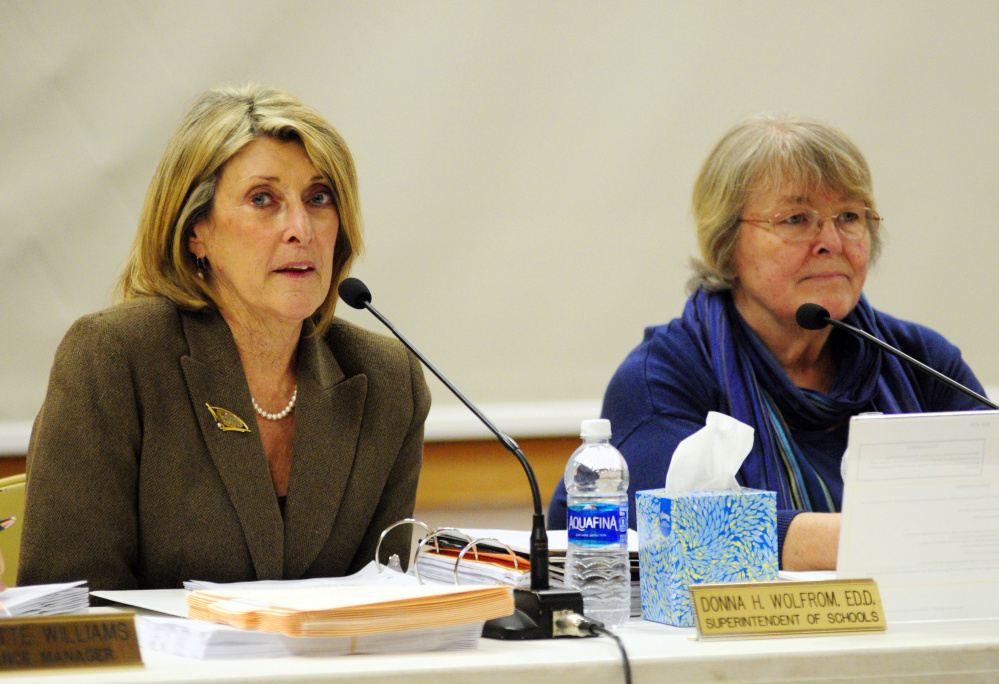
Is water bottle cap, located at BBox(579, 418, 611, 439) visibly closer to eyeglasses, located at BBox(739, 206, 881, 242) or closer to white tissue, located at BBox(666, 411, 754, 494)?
white tissue, located at BBox(666, 411, 754, 494)

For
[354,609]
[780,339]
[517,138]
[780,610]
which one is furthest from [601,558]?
[517,138]

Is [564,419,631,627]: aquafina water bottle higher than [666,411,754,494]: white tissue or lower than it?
lower

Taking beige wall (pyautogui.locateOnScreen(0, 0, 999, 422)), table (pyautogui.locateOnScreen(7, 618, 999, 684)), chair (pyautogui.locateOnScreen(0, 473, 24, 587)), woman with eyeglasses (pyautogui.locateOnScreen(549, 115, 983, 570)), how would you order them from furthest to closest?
beige wall (pyautogui.locateOnScreen(0, 0, 999, 422))
woman with eyeglasses (pyautogui.locateOnScreen(549, 115, 983, 570))
chair (pyautogui.locateOnScreen(0, 473, 24, 587))
table (pyautogui.locateOnScreen(7, 618, 999, 684))

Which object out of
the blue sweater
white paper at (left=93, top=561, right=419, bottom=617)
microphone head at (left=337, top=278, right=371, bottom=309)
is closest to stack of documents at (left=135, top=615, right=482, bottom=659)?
white paper at (left=93, top=561, right=419, bottom=617)

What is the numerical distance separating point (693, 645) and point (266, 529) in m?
0.81

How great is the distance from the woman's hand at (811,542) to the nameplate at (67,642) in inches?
35.0

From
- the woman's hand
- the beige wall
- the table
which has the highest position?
the beige wall

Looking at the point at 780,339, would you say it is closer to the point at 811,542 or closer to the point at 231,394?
the point at 811,542

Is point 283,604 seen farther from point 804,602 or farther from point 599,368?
point 599,368

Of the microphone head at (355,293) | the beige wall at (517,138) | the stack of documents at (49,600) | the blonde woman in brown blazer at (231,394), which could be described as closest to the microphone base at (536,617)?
the stack of documents at (49,600)

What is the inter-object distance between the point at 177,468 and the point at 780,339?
3.62ft

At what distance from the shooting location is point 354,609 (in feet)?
2.50

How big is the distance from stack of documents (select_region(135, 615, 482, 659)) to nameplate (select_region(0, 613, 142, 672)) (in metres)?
0.03

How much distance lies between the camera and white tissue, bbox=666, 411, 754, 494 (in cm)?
102
